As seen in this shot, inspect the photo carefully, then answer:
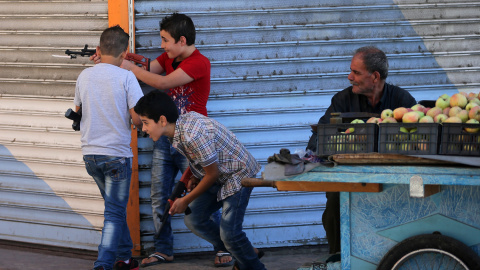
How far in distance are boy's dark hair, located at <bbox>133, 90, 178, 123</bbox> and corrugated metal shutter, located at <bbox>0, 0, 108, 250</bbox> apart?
1.76 metres

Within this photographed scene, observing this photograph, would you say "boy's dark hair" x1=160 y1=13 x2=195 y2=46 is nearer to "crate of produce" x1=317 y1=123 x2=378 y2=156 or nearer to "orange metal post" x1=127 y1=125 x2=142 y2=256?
"orange metal post" x1=127 y1=125 x2=142 y2=256

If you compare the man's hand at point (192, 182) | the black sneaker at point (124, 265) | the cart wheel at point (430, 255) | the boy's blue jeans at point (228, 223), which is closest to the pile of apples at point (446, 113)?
the cart wheel at point (430, 255)

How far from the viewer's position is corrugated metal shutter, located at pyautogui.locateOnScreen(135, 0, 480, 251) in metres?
5.82

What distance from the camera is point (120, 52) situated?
16.1ft

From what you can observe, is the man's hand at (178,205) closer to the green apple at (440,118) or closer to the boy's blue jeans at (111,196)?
the boy's blue jeans at (111,196)

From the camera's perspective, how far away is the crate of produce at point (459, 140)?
3203 millimetres

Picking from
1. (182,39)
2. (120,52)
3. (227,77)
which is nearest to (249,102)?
(227,77)

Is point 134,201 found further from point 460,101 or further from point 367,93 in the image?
point 460,101

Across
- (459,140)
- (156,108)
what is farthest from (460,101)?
(156,108)

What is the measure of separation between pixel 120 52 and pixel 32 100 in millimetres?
1628

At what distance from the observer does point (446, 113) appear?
3.51m

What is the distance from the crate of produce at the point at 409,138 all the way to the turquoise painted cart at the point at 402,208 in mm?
78

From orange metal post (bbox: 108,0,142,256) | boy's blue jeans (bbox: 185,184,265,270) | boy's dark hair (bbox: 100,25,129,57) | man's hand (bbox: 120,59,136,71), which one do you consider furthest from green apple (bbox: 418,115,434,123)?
orange metal post (bbox: 108,0,142,256)

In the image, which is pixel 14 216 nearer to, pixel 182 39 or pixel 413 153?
pixel 182 39
